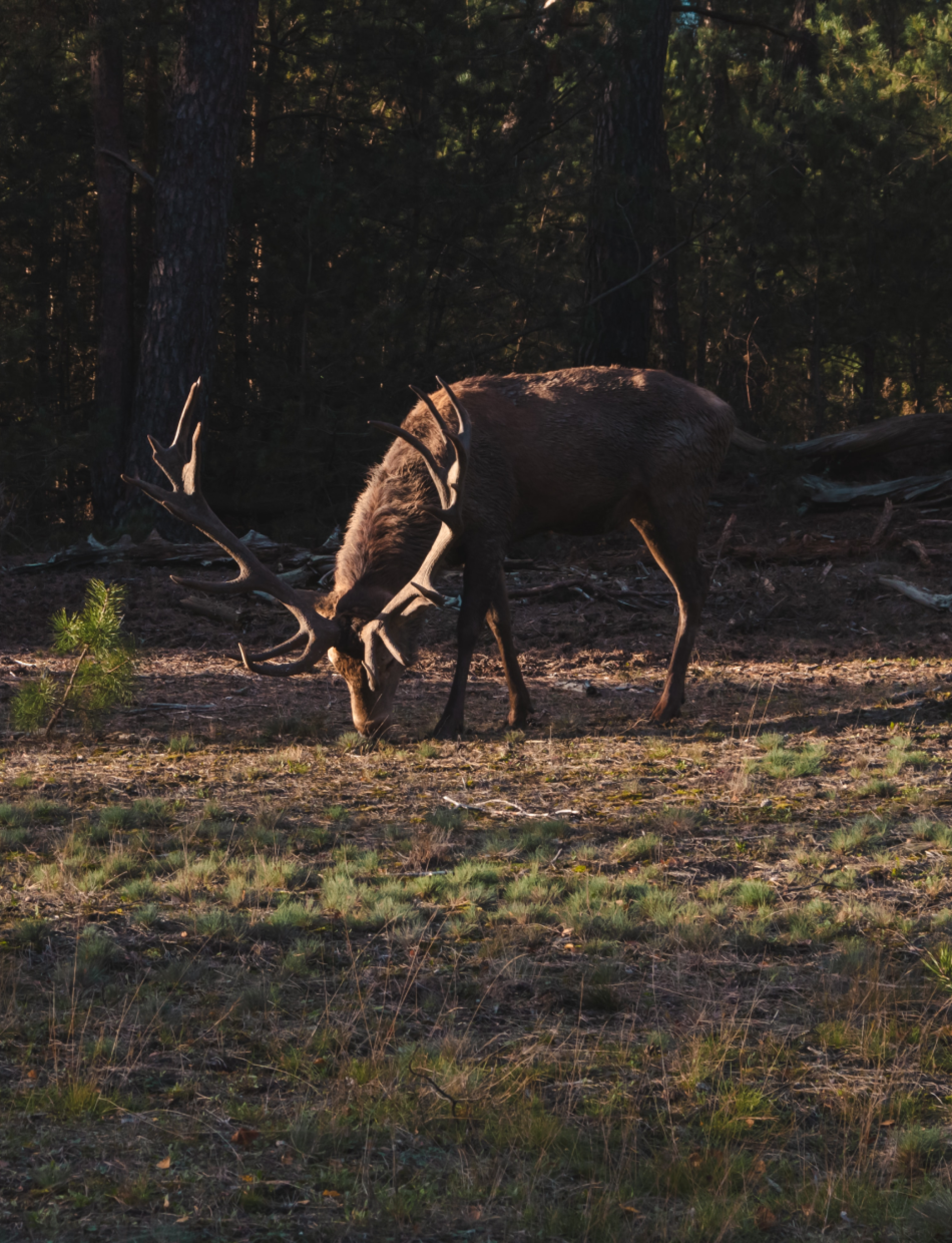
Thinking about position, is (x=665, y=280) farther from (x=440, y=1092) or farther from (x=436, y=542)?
(x=440, y=1092)

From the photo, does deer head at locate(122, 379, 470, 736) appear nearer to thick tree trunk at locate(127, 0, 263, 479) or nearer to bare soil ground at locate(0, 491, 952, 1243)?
bare soil ground at locate(0, 491, 952, 1243)

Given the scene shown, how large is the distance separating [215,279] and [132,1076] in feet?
40.5

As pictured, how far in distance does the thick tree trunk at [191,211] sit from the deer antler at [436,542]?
24.7 feet

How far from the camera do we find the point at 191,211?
1428 centimetres

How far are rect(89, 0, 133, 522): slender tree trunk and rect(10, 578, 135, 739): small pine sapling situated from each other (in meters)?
7.44

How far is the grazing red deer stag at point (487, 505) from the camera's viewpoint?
7.53 meters

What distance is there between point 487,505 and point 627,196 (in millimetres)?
8098

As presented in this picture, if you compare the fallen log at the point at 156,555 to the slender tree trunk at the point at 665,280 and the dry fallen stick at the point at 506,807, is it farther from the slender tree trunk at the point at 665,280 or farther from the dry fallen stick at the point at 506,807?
the dry fallen stick at the point at 506,807

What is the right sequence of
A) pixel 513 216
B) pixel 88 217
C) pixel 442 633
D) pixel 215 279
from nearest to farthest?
pixel 442 633
pixel 215 279
pixel 513 216
pixel 88 217

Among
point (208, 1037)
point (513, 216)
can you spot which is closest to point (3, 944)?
point (208, 1037)

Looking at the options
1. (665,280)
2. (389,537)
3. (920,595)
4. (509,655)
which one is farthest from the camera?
(665,280)

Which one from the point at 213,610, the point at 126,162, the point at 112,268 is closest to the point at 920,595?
the point at 213,610

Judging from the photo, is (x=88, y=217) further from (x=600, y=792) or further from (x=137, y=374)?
(x=600, y=792)

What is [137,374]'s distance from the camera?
1469 centimetres
